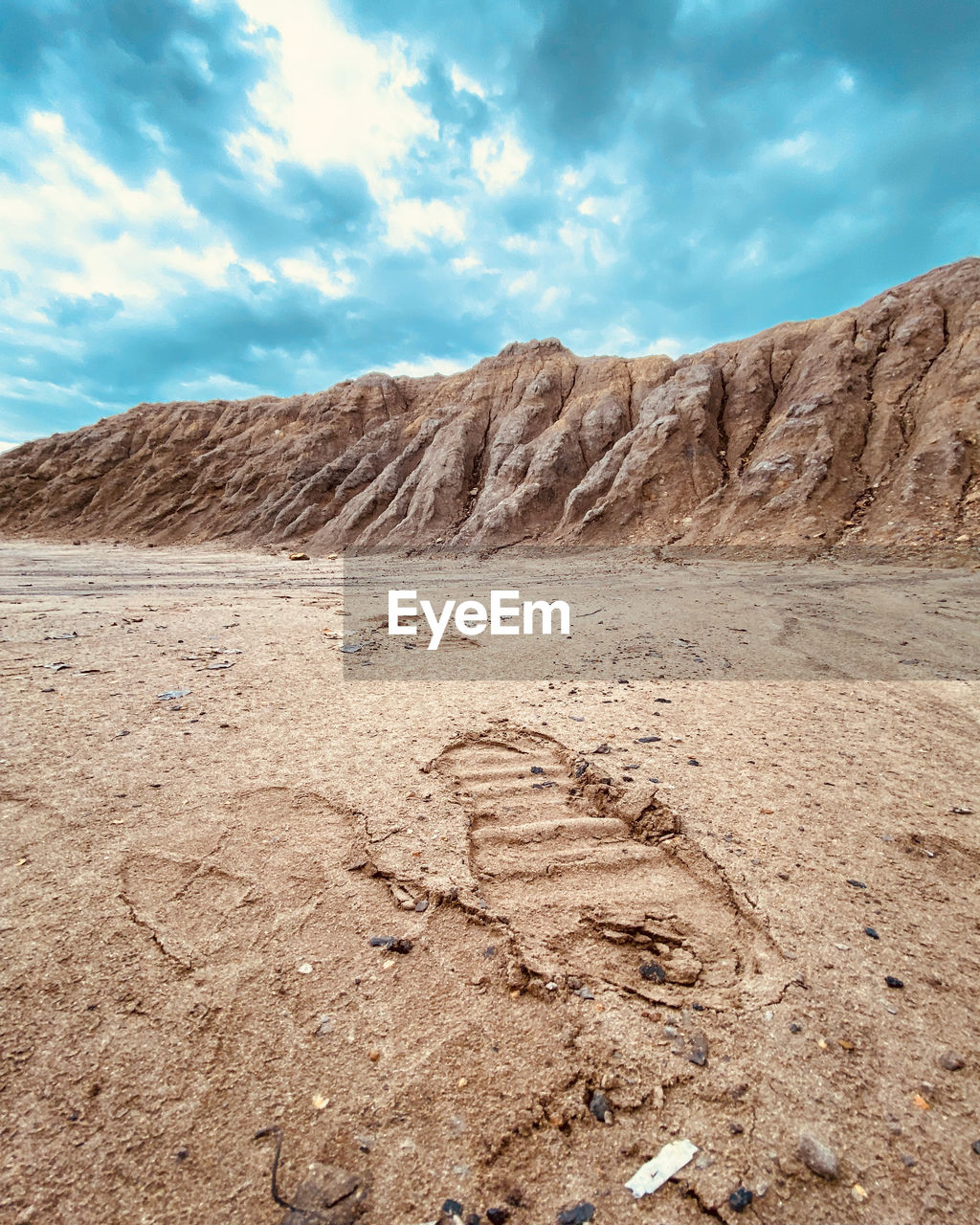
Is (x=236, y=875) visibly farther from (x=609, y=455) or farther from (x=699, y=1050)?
(x=609, y=455)

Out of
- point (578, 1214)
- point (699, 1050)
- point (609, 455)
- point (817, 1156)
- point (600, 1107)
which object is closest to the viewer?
point (578, 1214)

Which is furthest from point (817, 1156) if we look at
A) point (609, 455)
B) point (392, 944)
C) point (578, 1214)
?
point (609, 455)

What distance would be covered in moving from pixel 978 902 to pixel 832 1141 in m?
1.59

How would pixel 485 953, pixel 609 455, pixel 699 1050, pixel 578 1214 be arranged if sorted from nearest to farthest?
1. pixel 578 1214
2. pixel 699 1050
3. pixel 485 953
4. pixel 609 455

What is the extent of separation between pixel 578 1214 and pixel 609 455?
23.2 meters

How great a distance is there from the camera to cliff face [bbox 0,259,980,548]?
52.6ft

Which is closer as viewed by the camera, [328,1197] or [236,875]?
[328,1197]

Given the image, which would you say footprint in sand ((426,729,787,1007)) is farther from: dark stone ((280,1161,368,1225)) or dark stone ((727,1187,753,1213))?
dark stone ((280,1161,368,1225))

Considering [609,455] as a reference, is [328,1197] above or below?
below

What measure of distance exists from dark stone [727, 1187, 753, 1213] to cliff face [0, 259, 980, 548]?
15.7 meters

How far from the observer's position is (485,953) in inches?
85.9

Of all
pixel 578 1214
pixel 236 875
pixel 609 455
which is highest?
pixel 609 455

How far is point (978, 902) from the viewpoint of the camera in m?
2.47

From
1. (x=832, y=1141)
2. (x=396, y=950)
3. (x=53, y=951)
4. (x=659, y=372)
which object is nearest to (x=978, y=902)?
(x=832, y=1141)
